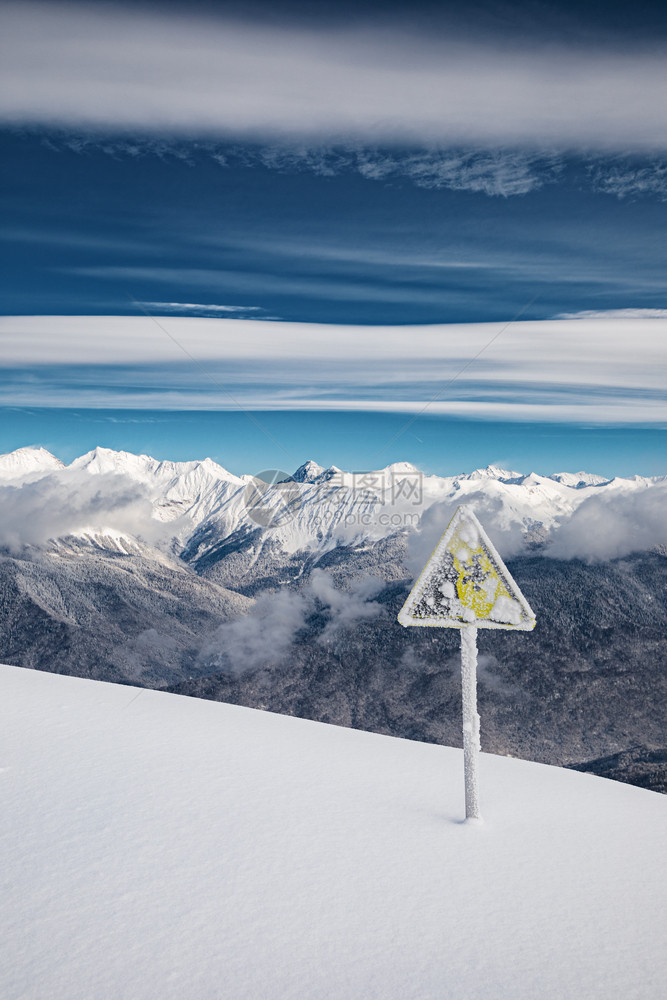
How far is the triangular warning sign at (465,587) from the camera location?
8.27 m

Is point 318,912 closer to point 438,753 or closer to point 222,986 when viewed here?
point 222,986

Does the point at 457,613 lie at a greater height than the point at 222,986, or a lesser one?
greater

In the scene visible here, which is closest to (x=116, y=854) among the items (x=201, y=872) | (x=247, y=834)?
(x=201, y=872)

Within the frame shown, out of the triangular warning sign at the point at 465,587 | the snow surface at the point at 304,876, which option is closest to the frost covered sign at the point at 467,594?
the triangular warning sign at the point at 465,587

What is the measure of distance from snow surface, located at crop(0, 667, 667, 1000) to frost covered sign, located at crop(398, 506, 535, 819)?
155 cm

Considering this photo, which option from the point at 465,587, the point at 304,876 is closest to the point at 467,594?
the point at 465,587

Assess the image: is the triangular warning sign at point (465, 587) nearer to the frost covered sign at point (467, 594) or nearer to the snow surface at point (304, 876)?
the frost covered sign at point (467, 594)

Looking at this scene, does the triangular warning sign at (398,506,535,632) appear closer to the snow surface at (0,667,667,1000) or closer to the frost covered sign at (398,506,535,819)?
the frost covered sign at (398,506,535,819)

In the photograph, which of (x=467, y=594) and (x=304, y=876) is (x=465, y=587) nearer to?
(x=467, y=594)

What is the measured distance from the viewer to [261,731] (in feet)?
37.0

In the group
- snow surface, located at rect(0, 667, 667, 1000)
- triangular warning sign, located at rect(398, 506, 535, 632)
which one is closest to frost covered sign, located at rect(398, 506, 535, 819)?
triangular warning sign, located at rect(398, 506, 535, 632)

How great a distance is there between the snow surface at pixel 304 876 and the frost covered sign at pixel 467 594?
1.55 meters

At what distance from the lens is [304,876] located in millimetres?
6273

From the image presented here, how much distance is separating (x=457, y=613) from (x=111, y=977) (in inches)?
208
